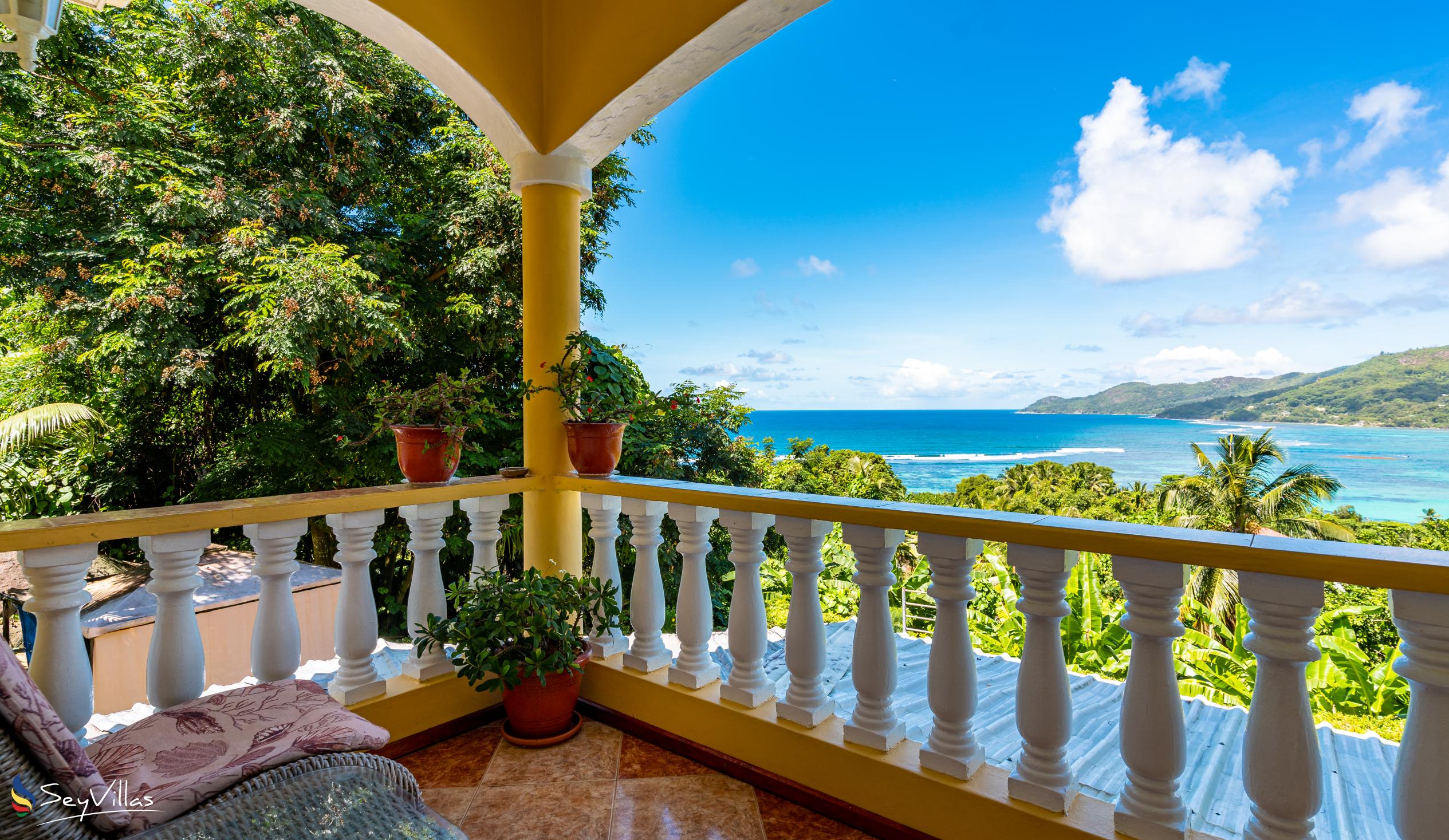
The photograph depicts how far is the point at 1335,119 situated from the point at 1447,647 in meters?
44.2

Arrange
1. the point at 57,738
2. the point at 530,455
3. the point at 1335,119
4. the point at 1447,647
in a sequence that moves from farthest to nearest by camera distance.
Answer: the point at 1335,119 < the point at 530,455 < the point at 1447,647 < the point at 57,738

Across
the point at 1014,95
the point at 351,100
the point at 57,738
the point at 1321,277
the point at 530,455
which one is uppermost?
the point at 1014,95

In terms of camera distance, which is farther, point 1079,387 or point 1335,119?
point 1079,387

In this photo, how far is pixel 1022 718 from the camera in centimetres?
137

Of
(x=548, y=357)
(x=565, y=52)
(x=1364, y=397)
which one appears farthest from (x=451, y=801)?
(x=1364, y=397)

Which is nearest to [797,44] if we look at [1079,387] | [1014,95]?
[1014,95]

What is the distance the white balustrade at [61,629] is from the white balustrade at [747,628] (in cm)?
143

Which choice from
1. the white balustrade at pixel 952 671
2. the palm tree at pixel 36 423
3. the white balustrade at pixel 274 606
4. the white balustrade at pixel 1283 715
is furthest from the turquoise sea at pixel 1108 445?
the white balustrade at pixel 1283 715

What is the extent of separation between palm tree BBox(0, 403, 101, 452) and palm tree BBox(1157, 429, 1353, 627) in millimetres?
20296

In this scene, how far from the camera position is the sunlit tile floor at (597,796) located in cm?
160

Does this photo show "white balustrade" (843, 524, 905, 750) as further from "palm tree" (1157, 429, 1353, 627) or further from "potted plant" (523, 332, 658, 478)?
"palm tree" (1157, 429, 1353, 627)

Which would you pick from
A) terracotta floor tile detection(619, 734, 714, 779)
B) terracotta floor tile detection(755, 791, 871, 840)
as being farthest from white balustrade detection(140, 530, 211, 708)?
terracotta floor tile detection(755, 791, 871, 840)

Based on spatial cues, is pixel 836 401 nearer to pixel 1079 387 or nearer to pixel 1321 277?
pixel 1079 387

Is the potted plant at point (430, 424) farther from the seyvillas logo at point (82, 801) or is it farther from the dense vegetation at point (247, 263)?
the dense vegetation at point (247, 263)
